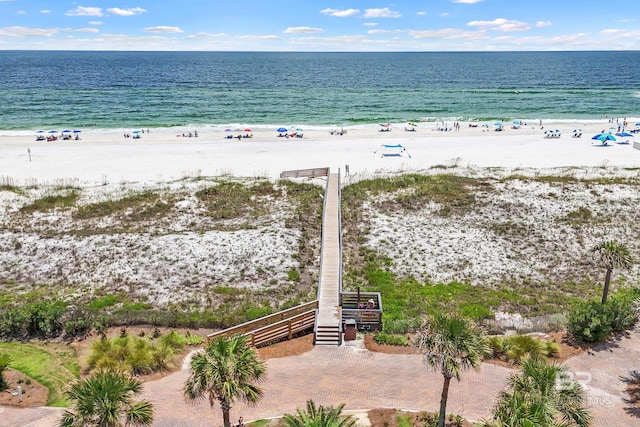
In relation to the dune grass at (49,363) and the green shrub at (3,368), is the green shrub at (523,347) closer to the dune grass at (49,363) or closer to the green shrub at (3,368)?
the dune grass at (49,363)

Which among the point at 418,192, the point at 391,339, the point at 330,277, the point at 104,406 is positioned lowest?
the point at 391,339

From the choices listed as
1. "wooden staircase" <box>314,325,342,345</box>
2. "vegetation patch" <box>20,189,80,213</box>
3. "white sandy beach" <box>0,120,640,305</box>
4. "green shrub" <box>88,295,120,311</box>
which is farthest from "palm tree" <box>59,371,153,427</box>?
"vegetation patch" <box>20,189,80,213</box>

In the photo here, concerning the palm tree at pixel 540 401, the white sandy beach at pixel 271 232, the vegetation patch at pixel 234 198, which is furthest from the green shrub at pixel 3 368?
the vegetation patch at pixel 234 198

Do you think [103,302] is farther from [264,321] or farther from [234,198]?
[234,198]

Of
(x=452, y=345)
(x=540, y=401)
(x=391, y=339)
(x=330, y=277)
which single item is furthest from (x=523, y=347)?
(x=330, y=277)

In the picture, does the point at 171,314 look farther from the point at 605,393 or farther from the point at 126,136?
the point at 126,136

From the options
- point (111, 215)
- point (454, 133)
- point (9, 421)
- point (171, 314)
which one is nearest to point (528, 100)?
point (454, 133)
